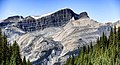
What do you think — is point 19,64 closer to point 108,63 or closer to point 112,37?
point 108,63

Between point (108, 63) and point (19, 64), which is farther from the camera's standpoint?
point (108, 63)

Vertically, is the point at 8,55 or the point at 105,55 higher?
the point at 8,55

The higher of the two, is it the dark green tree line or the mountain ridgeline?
the dark green tree line

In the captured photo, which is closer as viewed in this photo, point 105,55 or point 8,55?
point 8,55

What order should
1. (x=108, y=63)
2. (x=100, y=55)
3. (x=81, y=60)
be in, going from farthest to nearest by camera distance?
(x=81, y=60), (x=100, y=55), (x=108, y=63)

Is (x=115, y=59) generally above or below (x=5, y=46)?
below

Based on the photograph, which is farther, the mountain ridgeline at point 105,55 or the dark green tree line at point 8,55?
the mountain ridgeline at point 105,55

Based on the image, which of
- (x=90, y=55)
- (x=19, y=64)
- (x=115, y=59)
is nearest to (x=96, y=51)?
(x=90, y=55)

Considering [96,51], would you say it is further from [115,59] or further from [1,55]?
[1,55]

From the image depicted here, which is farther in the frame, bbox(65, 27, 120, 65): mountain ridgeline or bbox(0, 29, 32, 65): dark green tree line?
bbox(65, 27, 120, 65): mountain ridgeline

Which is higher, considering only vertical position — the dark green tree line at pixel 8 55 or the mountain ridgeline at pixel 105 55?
the dark green tree line at pixel 8 55

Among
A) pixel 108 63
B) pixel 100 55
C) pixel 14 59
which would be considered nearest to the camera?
pixel 14 59
